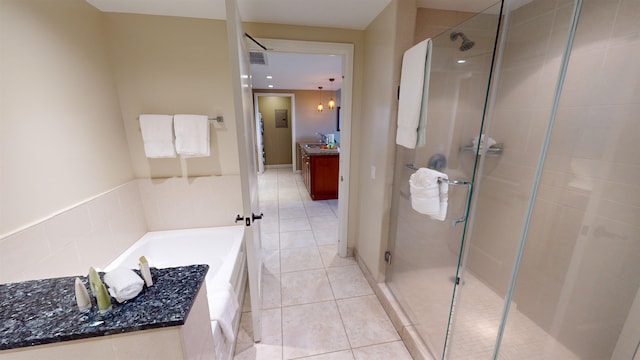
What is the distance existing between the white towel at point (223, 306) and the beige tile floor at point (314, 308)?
0.37 m

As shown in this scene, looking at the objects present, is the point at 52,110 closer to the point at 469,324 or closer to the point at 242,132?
the point at 242,132

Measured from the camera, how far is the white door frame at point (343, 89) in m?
2.10

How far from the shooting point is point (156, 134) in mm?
1972

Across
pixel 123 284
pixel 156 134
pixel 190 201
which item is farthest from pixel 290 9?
pixel 123 284

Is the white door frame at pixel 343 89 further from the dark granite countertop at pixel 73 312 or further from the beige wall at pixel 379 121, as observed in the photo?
the dark granite countertop at pixel 73 312

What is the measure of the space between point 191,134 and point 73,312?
1.60m

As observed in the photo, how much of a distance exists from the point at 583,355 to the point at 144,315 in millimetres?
2078

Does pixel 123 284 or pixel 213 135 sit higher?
pixel 213 135

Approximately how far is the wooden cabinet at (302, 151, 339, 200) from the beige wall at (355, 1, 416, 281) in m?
1.97

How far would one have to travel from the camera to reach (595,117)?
126 centimetres

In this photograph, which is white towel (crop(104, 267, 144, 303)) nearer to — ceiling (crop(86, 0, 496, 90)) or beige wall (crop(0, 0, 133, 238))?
beige wall (crop(0, 0, 133, 238))

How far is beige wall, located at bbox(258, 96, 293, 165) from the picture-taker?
6.97 meters

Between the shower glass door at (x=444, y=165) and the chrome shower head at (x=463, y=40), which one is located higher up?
the chrome shower head at (x=463, y=40)

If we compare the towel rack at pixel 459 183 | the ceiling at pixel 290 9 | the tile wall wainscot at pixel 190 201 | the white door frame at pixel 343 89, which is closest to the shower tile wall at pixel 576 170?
the towel rack at pixel 459 183
